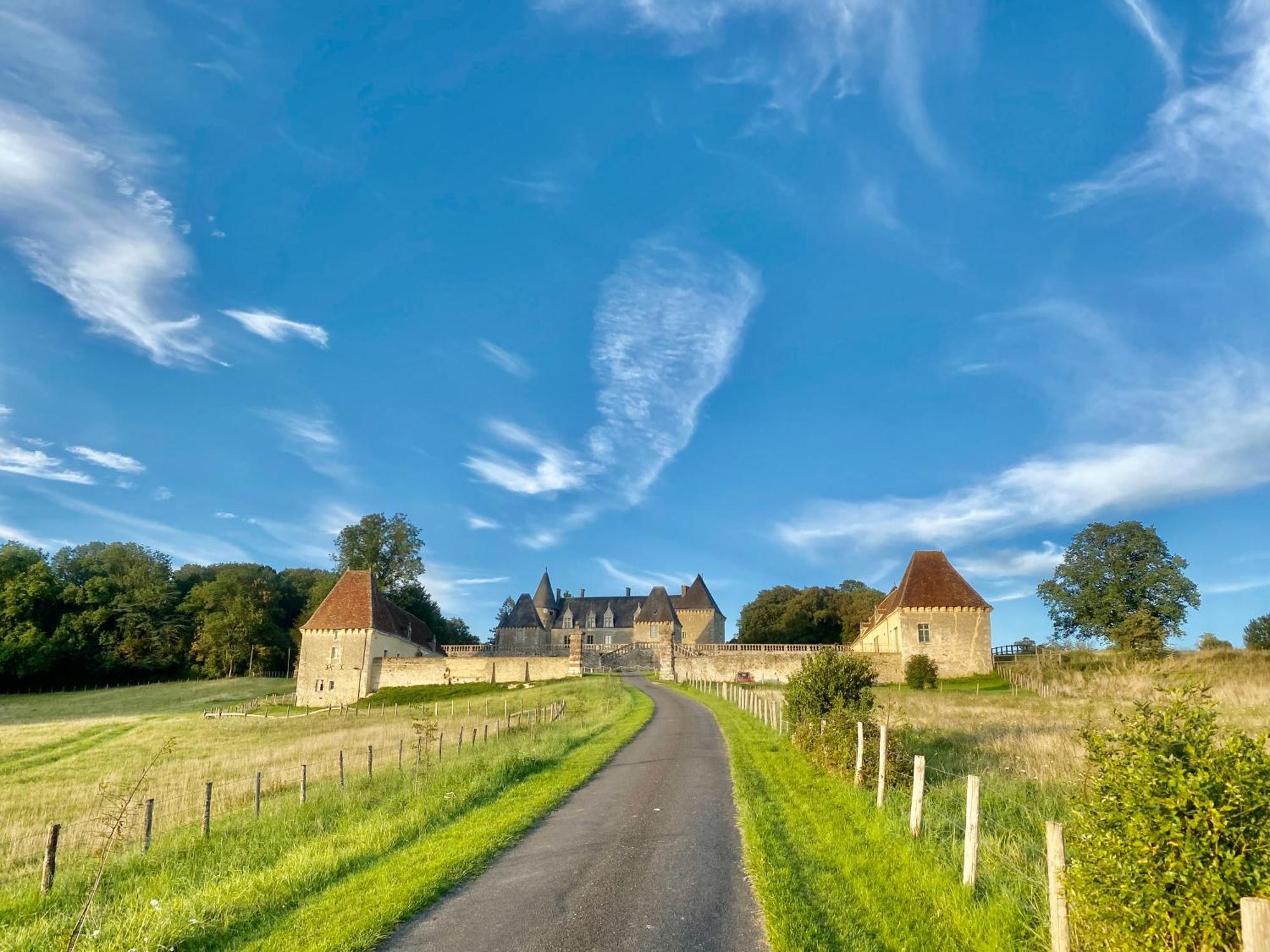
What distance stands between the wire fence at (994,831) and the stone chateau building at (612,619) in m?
79.8

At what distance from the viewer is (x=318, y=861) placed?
9.59m

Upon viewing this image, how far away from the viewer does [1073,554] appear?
2447 inches

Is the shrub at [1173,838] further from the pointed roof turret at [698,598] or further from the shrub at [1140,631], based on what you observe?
the pointed roof turret at [698,598]

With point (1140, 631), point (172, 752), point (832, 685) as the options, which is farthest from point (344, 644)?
point (1140, 631)

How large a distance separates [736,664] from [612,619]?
37.4 meters

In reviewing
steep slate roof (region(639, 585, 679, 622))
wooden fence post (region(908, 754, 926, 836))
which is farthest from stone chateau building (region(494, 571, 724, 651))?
wooden fence post (region(908, 754, 926, 836))

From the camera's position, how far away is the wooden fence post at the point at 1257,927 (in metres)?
4.04

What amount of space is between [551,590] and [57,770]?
→ 239ft

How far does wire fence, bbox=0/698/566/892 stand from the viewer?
1246 centimetres

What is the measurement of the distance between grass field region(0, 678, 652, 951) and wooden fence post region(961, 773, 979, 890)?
5.74 m

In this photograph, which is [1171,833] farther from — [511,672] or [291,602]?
[291,602]

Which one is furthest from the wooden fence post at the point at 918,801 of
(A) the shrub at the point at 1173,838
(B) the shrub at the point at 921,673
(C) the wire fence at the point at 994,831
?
(B) the shrub at the point at 921,673

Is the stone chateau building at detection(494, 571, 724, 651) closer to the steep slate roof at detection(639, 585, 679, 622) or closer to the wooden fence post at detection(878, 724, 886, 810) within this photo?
the steep slate roof at detection(639, 585, 679, 622)

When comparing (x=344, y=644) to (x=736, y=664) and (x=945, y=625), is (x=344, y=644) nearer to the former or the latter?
(x=736, y=664)
